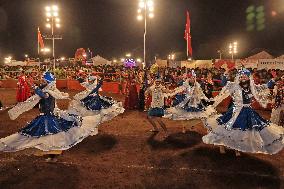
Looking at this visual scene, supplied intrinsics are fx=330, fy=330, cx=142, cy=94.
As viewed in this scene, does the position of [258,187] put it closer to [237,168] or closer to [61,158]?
[237,168]

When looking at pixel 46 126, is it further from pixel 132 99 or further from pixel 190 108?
pixel 132 99

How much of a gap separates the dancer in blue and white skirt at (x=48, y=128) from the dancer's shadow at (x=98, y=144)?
0.91m

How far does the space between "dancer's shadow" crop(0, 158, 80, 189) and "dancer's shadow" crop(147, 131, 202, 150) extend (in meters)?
2.62

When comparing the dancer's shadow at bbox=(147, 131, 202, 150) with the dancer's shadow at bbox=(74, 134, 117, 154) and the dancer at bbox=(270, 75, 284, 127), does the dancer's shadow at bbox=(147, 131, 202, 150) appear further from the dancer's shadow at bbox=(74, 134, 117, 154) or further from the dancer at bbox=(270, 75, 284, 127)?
the dancer at bbox=(270, 75, 284, 127)

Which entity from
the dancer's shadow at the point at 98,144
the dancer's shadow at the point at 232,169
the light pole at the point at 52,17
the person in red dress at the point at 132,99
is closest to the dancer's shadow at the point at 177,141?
the dancer's shadow at the point at 232,169

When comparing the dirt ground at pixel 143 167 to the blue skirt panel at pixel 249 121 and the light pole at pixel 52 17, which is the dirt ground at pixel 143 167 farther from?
the light pole at pixel 52 17

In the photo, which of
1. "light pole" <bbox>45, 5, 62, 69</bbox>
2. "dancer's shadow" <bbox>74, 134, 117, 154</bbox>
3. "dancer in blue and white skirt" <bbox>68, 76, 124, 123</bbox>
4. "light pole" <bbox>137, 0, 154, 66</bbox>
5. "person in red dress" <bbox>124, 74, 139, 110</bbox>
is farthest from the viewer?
"light pole" <bbox>45, 5, 62, 69</bbox>

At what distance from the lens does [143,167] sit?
723 centimetres

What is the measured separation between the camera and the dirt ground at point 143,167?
6.38m

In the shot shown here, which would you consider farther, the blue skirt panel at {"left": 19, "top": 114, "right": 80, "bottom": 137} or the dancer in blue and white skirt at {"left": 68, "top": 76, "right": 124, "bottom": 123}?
the dancer in blue and white skirt at {"left": 68, "top": 76, "right": 124, "bottom": 123}

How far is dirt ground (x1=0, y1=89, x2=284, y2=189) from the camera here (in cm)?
638

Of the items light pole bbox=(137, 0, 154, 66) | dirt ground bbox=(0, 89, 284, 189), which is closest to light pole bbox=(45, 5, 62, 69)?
light pole bbox=(137, 0, 154, 66)

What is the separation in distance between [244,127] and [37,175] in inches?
179

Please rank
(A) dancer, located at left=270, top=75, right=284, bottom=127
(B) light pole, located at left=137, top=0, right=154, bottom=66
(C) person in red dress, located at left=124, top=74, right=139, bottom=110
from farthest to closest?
(B) light pole, located at left=137, top=0, right=154, bottom=66
(C) person in red dress, located at left=124, top=74, right=139, bottom=110
(A) dancer, located at left=270, top=75, right=284, bottom=127
